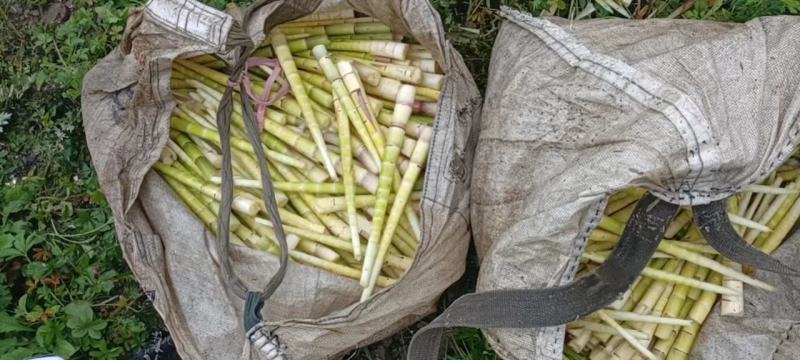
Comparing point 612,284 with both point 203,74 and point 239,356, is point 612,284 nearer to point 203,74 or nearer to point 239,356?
point 239,356

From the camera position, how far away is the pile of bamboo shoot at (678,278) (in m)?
1.81

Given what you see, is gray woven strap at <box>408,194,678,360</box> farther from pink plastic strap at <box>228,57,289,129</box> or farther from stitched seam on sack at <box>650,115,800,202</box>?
pink plastic strap at <box>228,57,289,129</box>

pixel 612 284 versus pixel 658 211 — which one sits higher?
pixel 658 211

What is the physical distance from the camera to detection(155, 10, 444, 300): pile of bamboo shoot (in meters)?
1.96

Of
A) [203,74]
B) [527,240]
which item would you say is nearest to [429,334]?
[527,240]

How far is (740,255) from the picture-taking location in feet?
5.34

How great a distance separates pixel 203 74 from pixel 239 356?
0.80 metres

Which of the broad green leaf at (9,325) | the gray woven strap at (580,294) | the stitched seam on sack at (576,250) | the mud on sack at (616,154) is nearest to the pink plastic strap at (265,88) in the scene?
the mud on sack at (616,154)

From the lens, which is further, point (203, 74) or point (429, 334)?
point (203, 74)

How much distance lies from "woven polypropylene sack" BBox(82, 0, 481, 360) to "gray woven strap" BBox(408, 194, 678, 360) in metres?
0.21

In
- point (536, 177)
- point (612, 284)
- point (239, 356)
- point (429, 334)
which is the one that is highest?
point (536, 177)

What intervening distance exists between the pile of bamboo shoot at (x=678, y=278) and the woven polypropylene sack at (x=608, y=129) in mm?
201

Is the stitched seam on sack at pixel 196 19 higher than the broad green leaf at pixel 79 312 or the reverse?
higher

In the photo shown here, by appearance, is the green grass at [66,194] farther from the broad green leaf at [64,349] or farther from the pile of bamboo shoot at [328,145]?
the pile of bamboo shoot at [328,145]
